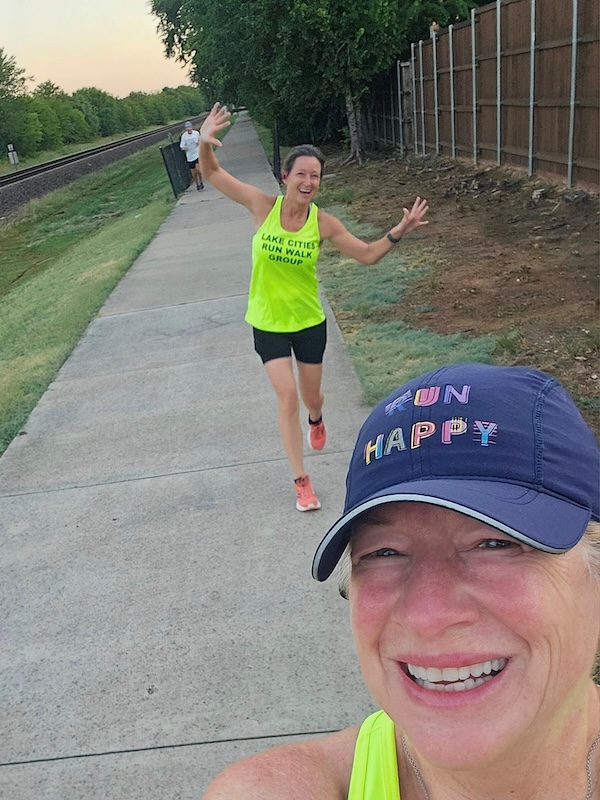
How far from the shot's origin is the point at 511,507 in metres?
1.14

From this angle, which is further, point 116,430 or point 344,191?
point 344,191

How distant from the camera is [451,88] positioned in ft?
56.4

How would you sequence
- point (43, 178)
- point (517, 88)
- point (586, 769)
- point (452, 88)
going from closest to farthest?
point (586, 769) < point (517, 88) < point (452, 88) < point (43, 178)

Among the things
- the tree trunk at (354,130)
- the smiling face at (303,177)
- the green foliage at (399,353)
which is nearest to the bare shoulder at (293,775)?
the smiling face at (303,177)

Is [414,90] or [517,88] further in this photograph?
[414,90]

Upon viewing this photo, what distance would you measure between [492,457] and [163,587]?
267 centimetres

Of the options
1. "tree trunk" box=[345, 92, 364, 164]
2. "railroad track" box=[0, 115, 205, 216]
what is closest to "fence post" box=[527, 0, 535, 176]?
"tree trunk" box=[345, 92, 364, 164]

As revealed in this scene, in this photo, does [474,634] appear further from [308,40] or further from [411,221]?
[308,40]

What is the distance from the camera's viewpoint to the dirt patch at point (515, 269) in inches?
230

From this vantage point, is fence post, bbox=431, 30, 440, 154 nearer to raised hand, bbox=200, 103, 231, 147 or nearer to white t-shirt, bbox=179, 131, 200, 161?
white t-shirt, bbox=179, 131, 200, 161

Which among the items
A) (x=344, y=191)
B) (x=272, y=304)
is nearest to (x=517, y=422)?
(x=272, y=304)

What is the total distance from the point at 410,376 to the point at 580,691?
4482 mm

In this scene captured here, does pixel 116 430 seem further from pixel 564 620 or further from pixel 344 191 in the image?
pixel 344 191

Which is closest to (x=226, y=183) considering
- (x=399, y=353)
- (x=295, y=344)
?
(x=295, y=344)
